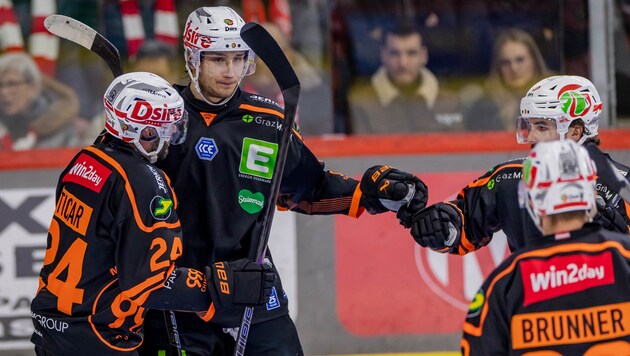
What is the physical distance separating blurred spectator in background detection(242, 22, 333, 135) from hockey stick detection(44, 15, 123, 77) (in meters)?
2.08

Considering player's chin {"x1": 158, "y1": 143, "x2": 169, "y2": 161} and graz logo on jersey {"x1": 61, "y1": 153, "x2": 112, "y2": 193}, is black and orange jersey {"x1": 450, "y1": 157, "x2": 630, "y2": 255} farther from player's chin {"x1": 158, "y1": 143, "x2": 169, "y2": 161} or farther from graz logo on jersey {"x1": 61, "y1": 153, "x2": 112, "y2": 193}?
graz logo on jersey {"x1": 61, "y1": 153, "x2": 112, "y2": 193}

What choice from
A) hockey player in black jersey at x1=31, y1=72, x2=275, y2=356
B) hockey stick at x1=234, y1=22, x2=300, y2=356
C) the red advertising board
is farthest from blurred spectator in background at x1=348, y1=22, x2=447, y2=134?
hockey player in black jersey at x1=31, y1=72, x2=275, y2=356

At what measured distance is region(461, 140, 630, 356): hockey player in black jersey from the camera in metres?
2.93

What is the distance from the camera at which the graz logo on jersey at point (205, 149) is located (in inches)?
159

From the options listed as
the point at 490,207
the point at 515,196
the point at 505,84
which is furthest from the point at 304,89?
the point at 515,196

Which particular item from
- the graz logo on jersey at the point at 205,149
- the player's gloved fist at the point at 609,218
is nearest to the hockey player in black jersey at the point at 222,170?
the graz logo on jersey at the point at 205,149

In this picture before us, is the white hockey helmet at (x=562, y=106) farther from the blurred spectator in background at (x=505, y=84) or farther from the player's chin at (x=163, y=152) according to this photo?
the blurred spectator in background at (x=505, y=84)

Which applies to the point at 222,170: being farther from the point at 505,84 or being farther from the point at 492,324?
the point at 505,84

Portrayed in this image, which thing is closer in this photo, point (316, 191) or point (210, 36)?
point (210, 36)

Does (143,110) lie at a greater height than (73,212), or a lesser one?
greater

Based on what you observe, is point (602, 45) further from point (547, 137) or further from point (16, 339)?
point (16, 339)

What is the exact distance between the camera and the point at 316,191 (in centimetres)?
437

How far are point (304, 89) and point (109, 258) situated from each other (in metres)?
3.03

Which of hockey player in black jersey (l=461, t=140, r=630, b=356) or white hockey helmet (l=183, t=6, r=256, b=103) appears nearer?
hockey player in black jersey (l=461, t=140, r=630, b=356)
